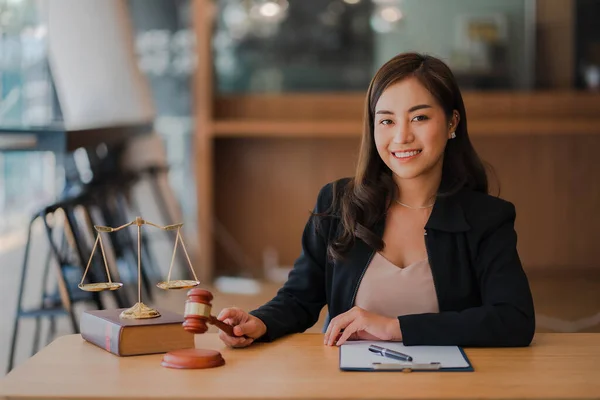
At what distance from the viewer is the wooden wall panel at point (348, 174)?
253 inches

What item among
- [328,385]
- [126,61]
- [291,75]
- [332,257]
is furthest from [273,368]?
[291,75]

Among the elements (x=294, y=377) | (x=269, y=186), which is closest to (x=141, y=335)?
(x=294, y=377)

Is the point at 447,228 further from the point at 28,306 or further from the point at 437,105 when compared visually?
Result: the point at 28,306

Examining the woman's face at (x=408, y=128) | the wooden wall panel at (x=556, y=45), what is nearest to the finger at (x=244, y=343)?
the woman's face at (x=408, y=128)

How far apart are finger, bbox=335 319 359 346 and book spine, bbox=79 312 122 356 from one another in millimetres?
417

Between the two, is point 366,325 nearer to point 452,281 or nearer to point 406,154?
point 452,281

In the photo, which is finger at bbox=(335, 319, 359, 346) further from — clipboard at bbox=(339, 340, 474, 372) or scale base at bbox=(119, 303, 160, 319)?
scale base at bbox=(119, 303, 160, 319)

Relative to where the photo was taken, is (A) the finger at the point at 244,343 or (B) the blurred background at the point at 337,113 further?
(B) the blurred background at the point at 337,113

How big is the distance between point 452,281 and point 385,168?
1.04 ft

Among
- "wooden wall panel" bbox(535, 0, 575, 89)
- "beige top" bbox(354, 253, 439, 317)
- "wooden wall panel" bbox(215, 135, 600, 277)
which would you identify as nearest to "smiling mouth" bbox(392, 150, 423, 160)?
"beige top" bbox(354, 253, 439, 317)

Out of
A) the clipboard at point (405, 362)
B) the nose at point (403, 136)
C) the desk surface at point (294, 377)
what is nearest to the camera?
the desk surface at point (294, 377)

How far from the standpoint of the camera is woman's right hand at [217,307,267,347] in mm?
1838

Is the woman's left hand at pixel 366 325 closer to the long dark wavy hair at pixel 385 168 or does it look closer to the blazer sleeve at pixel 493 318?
the blazer sleeve at pixel 493 318

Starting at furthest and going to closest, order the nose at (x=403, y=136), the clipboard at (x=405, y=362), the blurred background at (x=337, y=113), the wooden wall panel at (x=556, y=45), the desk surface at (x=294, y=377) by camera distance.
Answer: the wooden wall panel at (x=556, y=45) < the blurred background at (x=337, y=113) < the nose at (x=403, y=136) < the clipboard at (x=405, y=362) < the desk surface at (x=294, y=377)
